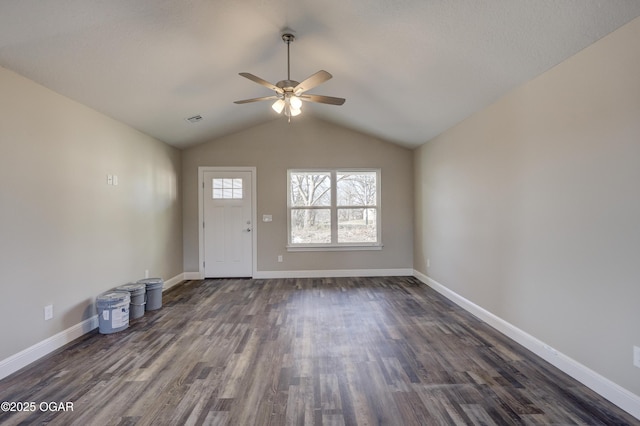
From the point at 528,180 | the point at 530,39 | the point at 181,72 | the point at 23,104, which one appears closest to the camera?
the point at 530,39

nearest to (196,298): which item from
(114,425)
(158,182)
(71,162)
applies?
(158,182)

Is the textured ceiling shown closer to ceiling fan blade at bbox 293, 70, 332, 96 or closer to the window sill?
ceiling fan blade at bbox 293, 70, 332, 96

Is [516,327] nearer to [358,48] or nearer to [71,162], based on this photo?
[358,48]

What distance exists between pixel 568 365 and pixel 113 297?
4160 mm

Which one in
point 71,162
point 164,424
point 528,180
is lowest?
point 164,424

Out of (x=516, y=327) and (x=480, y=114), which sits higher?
(x=480, y=114)

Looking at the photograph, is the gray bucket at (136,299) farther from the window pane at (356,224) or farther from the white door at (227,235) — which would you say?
the window pane at (356,224)

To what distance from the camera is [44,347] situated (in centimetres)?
260

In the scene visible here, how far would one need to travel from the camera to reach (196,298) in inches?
172

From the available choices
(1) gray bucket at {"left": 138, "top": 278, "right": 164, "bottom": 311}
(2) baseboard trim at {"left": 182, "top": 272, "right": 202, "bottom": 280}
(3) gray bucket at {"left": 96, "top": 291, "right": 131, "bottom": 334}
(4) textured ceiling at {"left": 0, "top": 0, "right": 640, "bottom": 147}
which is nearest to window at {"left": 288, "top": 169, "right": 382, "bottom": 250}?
(2) baseboard trim at {"left": 182, "top": 272, "right": 202, "bottom": 280}

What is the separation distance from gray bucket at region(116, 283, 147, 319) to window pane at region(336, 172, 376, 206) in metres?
3.49

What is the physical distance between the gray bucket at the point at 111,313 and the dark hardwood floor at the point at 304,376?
0.09 meters

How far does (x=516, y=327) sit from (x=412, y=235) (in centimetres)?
292

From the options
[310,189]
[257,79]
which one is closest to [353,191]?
[310,189]
